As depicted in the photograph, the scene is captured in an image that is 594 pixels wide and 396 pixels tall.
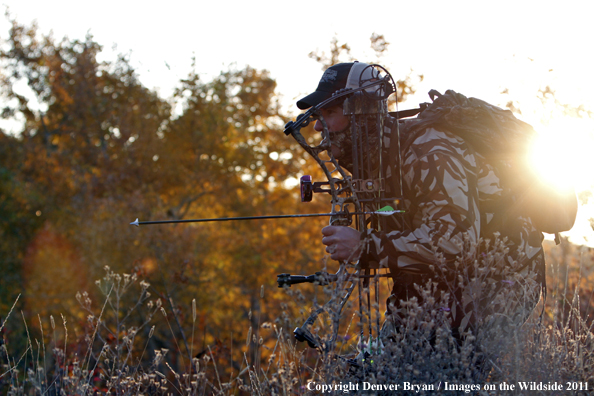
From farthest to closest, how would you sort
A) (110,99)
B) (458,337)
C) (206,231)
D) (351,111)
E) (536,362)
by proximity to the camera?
(110,99) < (206,231) < (351,111) < (458,337) < (536,362)

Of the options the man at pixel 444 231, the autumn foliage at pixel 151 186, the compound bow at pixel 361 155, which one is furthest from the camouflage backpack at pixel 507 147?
the autumn foliage at pixel 151 186

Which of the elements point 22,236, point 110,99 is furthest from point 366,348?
point 22,236

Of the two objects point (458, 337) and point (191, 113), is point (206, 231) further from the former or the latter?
point (458, 337)

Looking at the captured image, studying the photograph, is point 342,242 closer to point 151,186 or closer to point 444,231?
point 444,231

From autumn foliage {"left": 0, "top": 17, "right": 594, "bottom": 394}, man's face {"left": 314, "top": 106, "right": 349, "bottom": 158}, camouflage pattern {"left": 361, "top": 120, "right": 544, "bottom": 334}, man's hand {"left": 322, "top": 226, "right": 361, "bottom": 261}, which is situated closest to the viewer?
camouflage pattern {"left": 361, "top": 120, "right": 544, "bottom": 334}

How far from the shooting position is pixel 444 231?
102 inches

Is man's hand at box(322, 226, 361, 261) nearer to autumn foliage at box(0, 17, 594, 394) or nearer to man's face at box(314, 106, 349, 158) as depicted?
man's face at box(314, 106, 349, 158)

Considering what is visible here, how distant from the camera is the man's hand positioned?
2.79 meters

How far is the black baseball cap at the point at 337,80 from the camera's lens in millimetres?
3279

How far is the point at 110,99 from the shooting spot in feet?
69.0

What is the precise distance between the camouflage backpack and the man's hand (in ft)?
2.21

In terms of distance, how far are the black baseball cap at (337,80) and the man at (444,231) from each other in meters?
0.42

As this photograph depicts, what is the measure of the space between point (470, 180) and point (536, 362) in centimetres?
89

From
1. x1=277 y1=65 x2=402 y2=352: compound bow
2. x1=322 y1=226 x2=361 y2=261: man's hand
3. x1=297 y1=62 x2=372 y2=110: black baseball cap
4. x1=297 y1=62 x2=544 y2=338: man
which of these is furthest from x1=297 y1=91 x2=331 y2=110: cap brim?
x1=322 y1=226 x2=361 y2=261: man's hand
